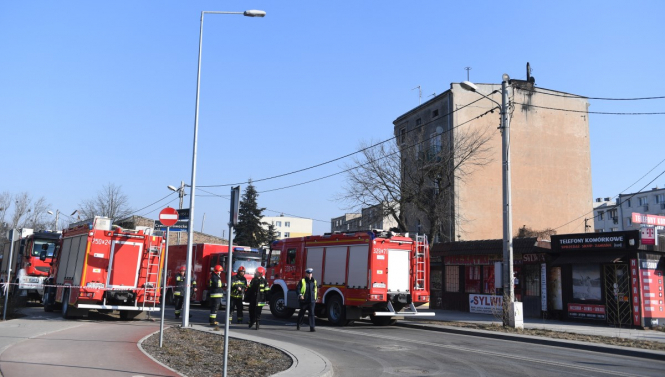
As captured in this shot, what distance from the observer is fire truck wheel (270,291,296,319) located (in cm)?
2058

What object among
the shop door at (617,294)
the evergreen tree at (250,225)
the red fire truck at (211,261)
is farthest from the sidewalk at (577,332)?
the evergreen tree at (250,225)

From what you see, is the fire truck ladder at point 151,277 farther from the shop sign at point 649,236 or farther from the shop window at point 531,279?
the shop sign at point 649,236

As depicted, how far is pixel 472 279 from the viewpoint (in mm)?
26891

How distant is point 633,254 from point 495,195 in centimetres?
1946

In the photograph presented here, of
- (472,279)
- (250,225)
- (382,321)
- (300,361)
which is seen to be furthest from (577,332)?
(250,225)

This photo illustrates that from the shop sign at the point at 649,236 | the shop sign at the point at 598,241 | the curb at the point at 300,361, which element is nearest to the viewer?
the curb at the point at 300,361

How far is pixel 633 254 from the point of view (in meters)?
20.0

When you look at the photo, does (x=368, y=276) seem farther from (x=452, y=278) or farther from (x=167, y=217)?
(x=452, y=278)

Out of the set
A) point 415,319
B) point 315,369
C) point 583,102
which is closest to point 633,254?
point 415,319

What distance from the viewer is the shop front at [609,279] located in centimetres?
1977

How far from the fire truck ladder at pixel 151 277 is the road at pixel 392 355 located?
1532 mm

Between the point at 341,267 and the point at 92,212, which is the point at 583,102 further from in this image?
the point at 92,212

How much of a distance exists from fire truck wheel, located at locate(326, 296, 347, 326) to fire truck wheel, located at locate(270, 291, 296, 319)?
2326mm

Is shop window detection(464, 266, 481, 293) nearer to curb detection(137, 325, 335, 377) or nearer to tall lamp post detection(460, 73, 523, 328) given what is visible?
tall lamp post detection(460, 73, 523, 328)
